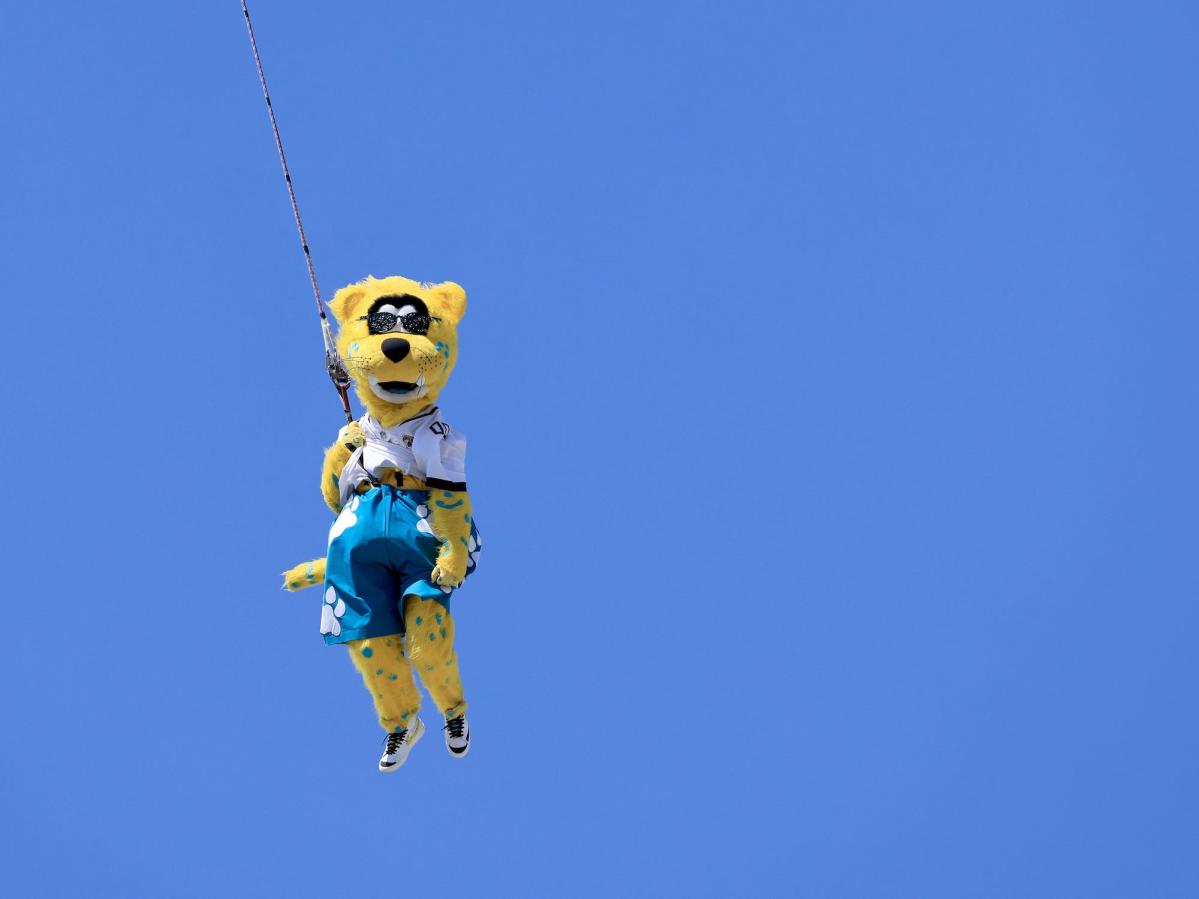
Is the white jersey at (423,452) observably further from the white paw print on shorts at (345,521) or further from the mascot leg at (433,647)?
the mascot leg at (433,647)

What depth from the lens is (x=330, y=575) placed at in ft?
61.6

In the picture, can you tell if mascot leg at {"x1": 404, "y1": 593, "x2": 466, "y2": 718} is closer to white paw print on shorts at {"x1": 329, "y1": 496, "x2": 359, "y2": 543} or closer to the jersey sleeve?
white paw print on shorts at {"x1": 329, "y1": 496, "x2": 359, "y2": 543}

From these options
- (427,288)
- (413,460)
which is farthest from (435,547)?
(427,288)

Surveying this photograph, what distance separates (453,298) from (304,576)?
2.52 metres

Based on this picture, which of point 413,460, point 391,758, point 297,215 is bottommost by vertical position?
point 391,758

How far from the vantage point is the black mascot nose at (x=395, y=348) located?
A: 59.9 feet

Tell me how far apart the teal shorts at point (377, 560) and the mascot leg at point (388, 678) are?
16 centimetres

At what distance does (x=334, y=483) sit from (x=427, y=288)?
1665 millimetres

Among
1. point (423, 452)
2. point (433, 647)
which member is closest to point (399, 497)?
point (423, 452)

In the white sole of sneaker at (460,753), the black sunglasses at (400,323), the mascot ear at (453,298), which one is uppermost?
the mascot ear at (453,298)

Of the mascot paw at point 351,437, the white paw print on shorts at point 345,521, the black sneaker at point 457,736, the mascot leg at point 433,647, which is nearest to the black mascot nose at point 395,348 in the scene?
the mascot paw at point 351,437

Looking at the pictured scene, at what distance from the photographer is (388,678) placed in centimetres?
1903

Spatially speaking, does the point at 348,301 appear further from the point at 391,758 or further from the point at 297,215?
the point at 391,758

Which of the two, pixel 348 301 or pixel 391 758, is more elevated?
pixel 348 301
